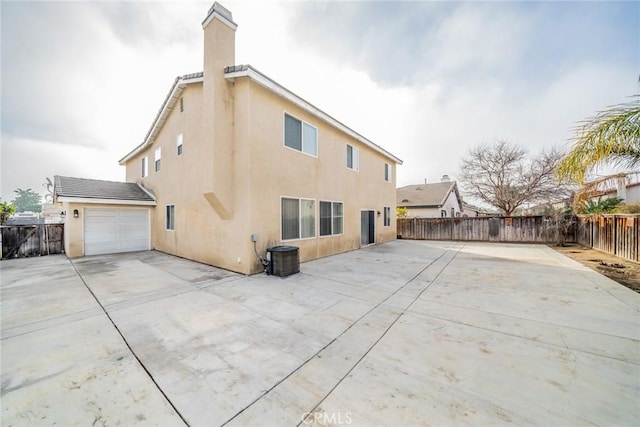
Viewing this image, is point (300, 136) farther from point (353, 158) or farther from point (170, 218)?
point (170, 218)

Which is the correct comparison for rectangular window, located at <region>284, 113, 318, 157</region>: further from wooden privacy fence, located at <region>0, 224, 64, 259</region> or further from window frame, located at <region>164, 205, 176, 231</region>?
wooden privacy fence, located at <region>0, 224, 64, 259</region>

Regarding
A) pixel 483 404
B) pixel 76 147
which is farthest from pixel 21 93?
pixel 483 404

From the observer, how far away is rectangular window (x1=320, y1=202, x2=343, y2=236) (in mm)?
8711

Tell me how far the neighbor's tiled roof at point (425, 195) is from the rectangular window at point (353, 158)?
12830 millimetres

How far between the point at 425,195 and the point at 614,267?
1643 centimetres

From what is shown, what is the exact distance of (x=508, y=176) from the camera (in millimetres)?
17156

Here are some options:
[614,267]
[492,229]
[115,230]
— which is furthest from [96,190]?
[492,229]

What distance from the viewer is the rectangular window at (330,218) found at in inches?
343

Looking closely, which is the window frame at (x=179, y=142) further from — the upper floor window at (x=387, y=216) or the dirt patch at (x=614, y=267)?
the dirt patch at (x=614, y=267)

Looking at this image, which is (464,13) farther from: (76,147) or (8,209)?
(76,147)

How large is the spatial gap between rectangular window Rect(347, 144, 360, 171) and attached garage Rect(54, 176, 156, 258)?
31.2 ft

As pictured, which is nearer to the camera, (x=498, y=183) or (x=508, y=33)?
(x=508, y=33)

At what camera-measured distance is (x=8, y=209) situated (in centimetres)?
1085

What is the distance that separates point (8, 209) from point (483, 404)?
18.6 meters
